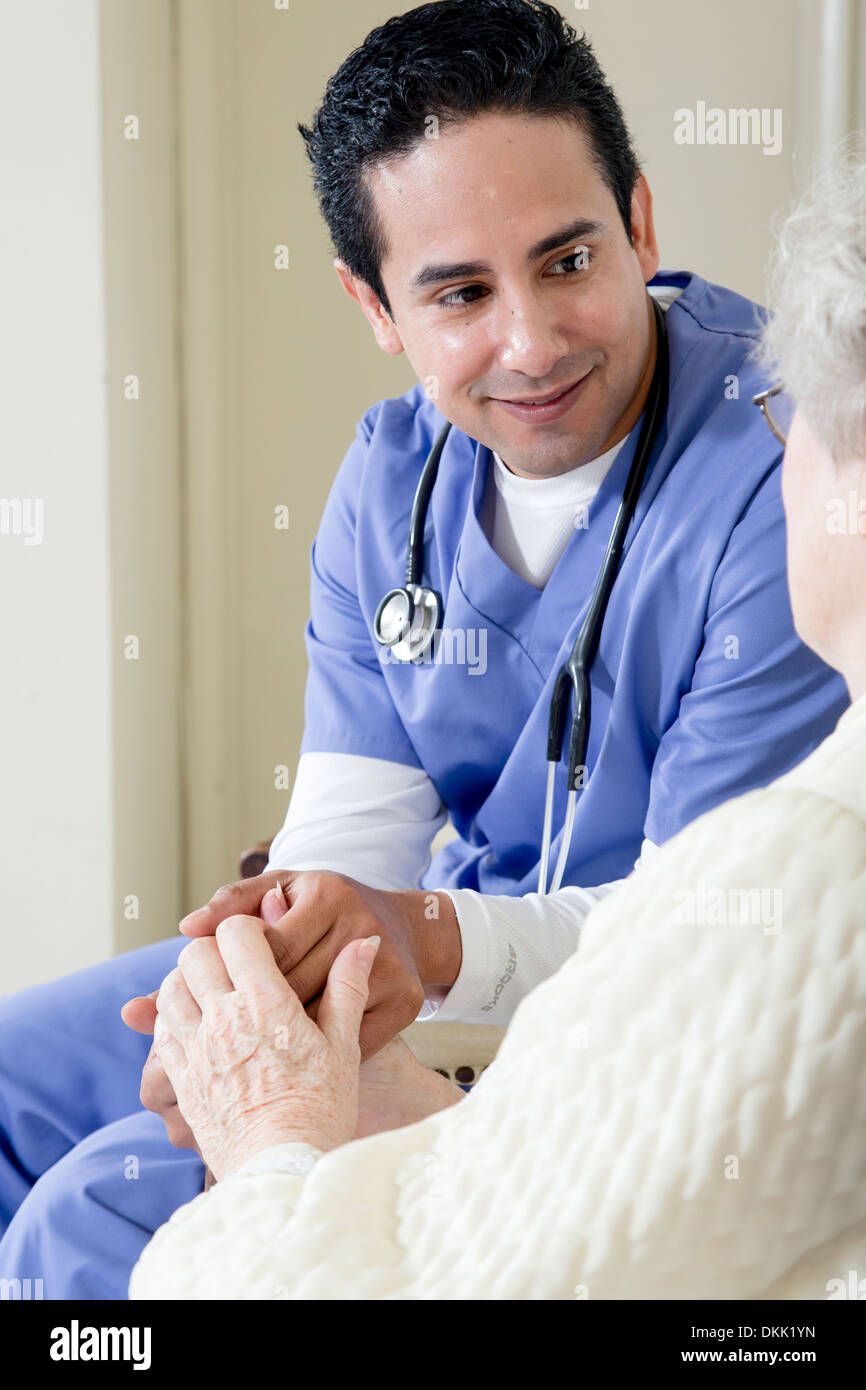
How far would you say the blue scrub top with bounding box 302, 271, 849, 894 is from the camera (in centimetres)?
116

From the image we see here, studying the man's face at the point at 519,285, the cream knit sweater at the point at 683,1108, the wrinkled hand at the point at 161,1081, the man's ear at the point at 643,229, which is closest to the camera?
the cream knit sweater at the point at 683,1108

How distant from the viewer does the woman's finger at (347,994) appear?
2.97ft

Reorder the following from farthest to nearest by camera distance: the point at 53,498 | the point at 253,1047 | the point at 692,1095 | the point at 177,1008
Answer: the point at 53,498, the point at 177,1008, the point at 253,1047, the point at 692,1095

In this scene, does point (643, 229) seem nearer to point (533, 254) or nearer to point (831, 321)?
point (533, 254)

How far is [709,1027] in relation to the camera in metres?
0.54

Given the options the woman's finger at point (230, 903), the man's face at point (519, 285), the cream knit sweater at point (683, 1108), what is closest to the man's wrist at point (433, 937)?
the woman's finger at point (230, 903)

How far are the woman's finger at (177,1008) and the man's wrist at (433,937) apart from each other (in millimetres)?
240

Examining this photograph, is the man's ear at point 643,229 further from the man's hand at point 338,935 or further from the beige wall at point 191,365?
the beige wall at point 191,365

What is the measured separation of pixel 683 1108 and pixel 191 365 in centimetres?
208

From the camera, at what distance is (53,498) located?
2.08 m

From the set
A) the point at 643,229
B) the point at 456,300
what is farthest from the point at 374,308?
the point at 643,229

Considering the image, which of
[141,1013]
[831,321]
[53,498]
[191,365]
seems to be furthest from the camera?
[191,365]

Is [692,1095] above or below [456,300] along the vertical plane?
below
